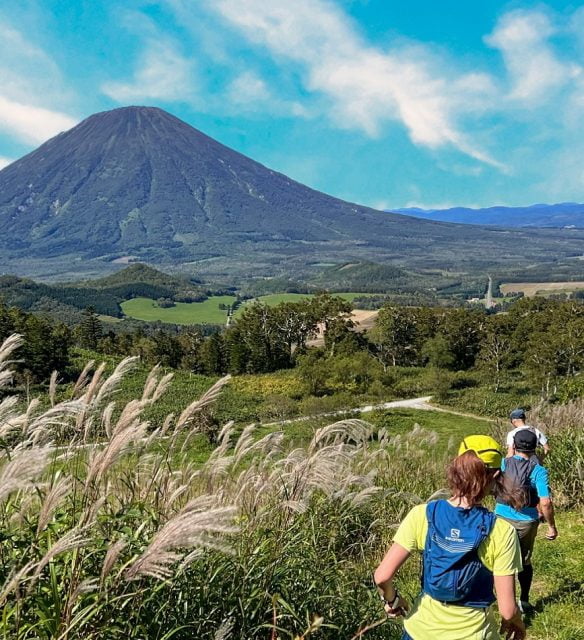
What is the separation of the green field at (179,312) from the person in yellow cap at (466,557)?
11200 cm

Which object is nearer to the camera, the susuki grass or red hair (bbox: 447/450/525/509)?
the susuki grass

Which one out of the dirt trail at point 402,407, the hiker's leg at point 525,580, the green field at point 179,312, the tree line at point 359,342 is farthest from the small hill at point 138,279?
the hiker's leg at point 525,580

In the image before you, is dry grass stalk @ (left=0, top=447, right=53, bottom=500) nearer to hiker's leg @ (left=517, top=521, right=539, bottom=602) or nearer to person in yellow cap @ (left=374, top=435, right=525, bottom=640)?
person in yellow cap @ (left=374, top=435, right=525, bottom=640)

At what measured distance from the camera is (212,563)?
2.81m

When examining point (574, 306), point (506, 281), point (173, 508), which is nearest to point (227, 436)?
point (173, 508)

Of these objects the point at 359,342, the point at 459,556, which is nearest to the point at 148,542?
the point at 459,556

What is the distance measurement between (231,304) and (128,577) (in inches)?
5449

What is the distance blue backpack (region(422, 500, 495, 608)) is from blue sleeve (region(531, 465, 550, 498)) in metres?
2.12

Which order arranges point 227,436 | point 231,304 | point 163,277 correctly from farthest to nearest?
point 163,277
point 231,304
point 227,436

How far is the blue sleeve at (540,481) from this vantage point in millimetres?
4547

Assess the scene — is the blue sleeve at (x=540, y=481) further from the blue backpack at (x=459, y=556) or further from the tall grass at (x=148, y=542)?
A: the blue backpack at (x=459, y=556)

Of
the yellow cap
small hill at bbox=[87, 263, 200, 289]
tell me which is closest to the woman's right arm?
→ the yellow cap

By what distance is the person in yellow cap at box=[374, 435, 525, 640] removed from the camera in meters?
2.66

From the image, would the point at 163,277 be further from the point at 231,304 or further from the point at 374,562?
the point at 374,562
